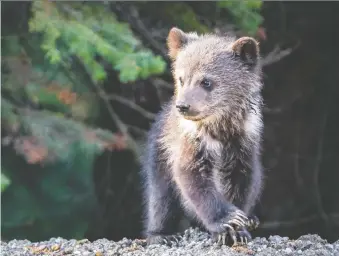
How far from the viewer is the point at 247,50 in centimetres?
572

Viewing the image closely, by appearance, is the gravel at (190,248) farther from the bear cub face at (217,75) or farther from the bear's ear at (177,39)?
the bear's ear at (177,39)

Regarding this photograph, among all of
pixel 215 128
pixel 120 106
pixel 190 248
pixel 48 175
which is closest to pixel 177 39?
pixel 215 128

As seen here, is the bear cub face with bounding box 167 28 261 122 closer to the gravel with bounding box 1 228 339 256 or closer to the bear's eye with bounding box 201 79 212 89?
the bear's eye with bounding box 201 79 212 89

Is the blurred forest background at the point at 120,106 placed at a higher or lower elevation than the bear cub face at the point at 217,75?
higher

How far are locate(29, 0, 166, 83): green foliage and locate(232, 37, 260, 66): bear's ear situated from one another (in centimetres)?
150

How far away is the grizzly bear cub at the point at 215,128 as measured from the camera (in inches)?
216

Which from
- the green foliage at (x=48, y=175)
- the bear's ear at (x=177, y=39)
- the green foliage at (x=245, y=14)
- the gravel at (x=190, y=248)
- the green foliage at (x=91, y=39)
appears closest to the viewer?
the gravel at (x=190, y=248)

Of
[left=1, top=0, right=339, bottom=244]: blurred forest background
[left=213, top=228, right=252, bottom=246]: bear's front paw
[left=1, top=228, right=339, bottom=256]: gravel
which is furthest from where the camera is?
[left=1, top=0, right=339, bottom=244]: blurred forest background

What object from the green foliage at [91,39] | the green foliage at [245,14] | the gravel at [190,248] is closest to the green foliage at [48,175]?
the green foliage at [91,39]

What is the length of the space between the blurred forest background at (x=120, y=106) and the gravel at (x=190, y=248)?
179 cm

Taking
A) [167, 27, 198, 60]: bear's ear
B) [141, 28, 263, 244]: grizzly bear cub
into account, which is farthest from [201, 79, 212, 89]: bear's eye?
[167, 27, 198, 60]: bear's ear

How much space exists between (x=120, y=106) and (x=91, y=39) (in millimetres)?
3167

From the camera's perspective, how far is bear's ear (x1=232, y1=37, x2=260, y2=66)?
18.6 ft

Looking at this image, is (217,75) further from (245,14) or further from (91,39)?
(245,14)
